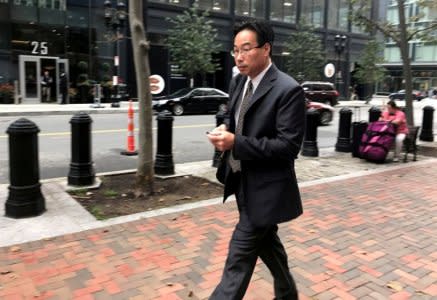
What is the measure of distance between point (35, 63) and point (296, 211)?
2508 cm

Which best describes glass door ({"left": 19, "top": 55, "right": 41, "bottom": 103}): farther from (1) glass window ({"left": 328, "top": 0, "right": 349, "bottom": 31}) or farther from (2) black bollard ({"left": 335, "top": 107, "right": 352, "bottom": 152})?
(1) glass window ({"left": 328, "top": 0, "right": 349, "bottom": 31})

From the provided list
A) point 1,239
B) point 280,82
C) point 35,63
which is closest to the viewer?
point 280,82

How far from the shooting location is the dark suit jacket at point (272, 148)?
105 inches

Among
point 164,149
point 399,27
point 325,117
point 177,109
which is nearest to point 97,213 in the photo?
point 164,149

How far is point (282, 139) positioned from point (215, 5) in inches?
1285

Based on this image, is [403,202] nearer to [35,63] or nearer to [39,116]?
[39,116]

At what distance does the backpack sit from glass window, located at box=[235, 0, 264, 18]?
2712cm

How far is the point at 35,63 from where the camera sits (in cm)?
2512

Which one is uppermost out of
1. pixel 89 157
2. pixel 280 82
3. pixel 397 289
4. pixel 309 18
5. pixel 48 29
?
pixel 309 18

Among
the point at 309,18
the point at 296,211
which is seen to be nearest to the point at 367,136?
the point at 296,211

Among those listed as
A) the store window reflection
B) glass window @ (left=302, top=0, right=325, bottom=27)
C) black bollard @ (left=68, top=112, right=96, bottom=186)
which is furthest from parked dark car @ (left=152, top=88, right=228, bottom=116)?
glass window @ (left=302, top=0, right=325, bottom=27)

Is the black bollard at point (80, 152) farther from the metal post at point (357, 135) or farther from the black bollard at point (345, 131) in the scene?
the black bollard at point (345, 131)

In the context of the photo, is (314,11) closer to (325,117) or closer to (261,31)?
(325,117)

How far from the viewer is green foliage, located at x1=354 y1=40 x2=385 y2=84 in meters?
39.6
